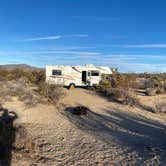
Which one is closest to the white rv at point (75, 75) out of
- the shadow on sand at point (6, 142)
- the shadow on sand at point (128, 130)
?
the shadow on sand at point (128, 130)

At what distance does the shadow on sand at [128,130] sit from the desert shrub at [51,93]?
2.38m

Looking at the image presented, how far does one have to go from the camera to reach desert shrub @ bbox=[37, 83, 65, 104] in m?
16.9

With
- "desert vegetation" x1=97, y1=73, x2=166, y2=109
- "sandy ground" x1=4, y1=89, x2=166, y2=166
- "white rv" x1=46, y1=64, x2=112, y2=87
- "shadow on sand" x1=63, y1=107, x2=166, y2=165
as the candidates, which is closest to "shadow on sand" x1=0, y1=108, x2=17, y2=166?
"sandy ground" x1=4, y1=89, x2=166, y2=166

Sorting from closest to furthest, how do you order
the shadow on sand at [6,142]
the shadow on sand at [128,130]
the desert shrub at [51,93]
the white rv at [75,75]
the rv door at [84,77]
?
the shadow on sand at [6,142] → the shadow on sand at [128,130] → the desert shrub at [51,93] → the white rv at [75,75] → the rv door at [84,77]

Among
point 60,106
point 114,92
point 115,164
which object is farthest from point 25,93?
point 115,164

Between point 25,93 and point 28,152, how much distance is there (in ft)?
33.1

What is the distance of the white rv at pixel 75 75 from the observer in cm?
2455

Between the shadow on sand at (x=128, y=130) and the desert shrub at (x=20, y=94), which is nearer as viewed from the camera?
the shadow on sand at (x=128, y=130)

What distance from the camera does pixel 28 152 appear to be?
7.30 m

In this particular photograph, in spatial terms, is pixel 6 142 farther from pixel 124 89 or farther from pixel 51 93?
Answer: pixel 124 89

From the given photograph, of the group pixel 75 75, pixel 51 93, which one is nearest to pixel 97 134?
pixel 51 93

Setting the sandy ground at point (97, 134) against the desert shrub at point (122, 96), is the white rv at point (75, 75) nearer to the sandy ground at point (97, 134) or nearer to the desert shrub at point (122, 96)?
the desert shrub at point (122, 96)

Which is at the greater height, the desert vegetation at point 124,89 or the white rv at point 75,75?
the white rv at point 75,75

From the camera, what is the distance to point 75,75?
2494 centimetres
